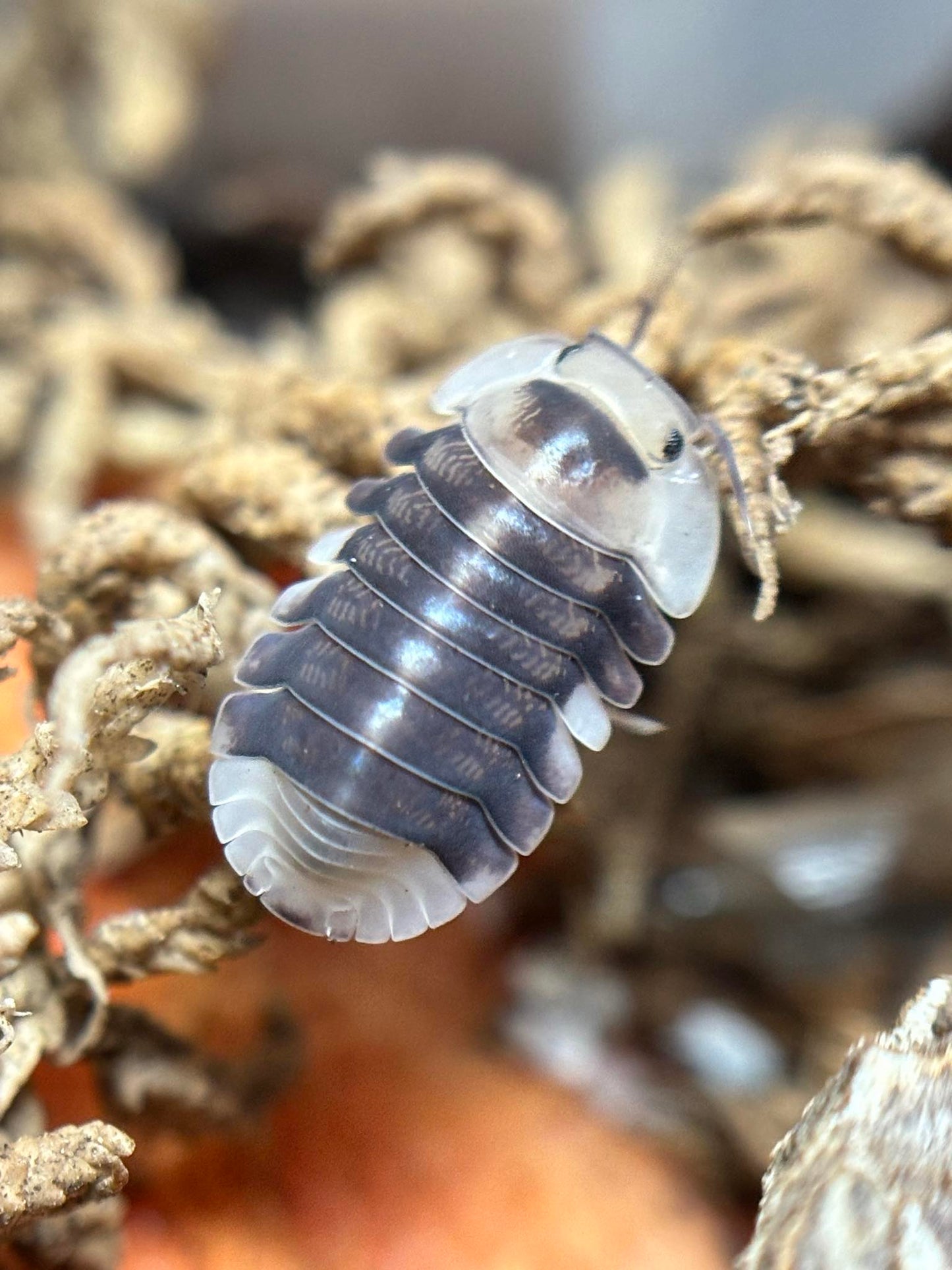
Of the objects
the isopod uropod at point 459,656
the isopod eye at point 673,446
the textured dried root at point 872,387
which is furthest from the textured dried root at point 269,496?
the textured dried root at point 872,387

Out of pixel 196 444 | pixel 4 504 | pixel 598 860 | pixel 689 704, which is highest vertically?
pixel 196 444

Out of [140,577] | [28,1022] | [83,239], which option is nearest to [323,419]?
[140,577]

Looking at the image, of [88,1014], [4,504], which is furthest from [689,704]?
[4,504]

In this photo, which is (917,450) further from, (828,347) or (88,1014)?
(88,1014)

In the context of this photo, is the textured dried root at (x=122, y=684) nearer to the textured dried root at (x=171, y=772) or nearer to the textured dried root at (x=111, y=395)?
the textured dried root at (x=171, y=772)

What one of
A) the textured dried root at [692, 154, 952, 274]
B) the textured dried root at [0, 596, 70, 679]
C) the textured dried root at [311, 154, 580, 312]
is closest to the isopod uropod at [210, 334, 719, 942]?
the textured dried root at [0, 596, 70, 679]

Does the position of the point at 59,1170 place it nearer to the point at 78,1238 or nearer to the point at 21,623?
the point at 78,1238
